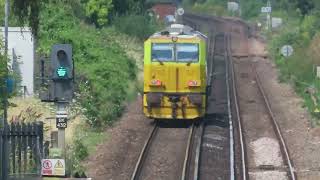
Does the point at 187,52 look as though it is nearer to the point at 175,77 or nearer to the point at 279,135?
the point at 175,77

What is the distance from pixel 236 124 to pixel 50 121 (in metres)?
5.84

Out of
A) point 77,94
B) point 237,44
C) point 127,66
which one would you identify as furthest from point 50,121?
point 237,44

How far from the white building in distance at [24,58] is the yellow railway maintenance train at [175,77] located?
592 centimetres

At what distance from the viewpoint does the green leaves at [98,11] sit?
45.5m

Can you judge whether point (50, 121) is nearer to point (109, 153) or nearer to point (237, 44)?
point (109, 153)

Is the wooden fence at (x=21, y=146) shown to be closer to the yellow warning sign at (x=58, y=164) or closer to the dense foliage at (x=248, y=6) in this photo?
the yellow warning sign at (x=58, y=164)

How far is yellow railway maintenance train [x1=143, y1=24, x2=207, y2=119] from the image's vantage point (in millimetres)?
26250

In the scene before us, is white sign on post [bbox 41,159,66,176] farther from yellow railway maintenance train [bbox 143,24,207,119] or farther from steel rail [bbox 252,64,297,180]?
yellow railway maintenance train [bbox 143,24,207,119]

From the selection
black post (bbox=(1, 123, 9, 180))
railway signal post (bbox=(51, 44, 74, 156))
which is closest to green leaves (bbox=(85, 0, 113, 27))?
railway signal post (bbox=(51, 44, 74, 156))

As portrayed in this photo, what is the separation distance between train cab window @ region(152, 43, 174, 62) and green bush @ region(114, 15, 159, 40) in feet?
69.9

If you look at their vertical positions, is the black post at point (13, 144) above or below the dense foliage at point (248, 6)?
below

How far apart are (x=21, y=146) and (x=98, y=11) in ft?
96.2

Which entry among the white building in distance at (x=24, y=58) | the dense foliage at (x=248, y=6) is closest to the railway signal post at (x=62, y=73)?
the white building in distance at (x=24, y=58)

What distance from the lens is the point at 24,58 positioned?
102 feet
